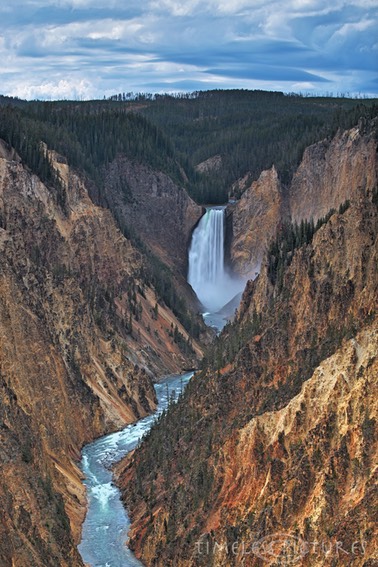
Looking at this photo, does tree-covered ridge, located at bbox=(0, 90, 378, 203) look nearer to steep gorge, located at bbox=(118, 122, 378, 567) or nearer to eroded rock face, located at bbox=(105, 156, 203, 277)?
eroded rock face, located at bbox=(105, 156, 203, 277)

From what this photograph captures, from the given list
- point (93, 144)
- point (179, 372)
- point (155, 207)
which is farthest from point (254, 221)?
point (179, 372)

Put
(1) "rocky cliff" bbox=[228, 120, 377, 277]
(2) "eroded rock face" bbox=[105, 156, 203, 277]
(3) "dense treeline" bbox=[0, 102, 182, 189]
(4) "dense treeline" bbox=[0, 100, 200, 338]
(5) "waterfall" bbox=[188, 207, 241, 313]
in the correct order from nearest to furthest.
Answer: (4) "dense treeline" bbox=[0, 100, 200, 338] → (3) "dense treeline" bbox=[0, 102, 182, 189] → (1) "rocky cliff" bbox=[228, 120, 377, 277] → (2) "eroded rock face" bbox=[105, 156, 203, 277] → (5) "waterfall" bbox=[188, 207, 241, 313]

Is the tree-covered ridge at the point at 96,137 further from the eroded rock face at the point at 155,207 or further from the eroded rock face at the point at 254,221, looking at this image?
the eroded rock face at the point at 254,221

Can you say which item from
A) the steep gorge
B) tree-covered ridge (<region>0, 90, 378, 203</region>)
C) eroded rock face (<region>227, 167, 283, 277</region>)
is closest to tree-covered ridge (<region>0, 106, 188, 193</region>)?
tree-covered ridge (<region>0, 90, 378, 203</region>)

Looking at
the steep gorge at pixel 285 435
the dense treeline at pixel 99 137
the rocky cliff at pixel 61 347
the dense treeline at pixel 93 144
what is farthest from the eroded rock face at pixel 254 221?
the steep gorge at pixel 285 435

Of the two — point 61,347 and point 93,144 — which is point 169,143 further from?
point 61,347
